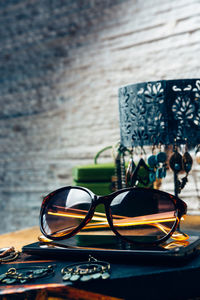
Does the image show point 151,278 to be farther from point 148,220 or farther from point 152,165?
point 152,165

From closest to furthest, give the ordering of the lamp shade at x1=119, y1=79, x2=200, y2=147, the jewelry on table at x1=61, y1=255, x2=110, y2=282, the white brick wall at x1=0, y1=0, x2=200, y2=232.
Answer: the jewelry on table at x1=61, y1=255, x2=110, y2=282 < the lamp shade at x1=119, y1=79, x2=200, y2=147 < the white brick wall at x1=0, y1=0, x2=200, y2=232

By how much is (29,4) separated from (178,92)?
118cm

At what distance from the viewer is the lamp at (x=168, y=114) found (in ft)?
2.23

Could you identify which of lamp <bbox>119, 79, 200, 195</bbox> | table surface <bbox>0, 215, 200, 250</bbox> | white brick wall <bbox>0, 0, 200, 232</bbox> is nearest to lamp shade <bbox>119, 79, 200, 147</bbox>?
lamp <bbox>119, 79, 200, 195</bbox>

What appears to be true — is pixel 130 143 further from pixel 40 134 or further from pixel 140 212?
pixel 40 134

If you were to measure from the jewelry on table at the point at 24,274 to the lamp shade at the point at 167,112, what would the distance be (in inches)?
12.5

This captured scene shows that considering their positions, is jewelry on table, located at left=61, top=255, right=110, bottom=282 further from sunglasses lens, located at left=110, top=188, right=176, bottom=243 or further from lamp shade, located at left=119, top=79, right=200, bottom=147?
lamp shade, located at left=119, top=79, right=200, bottom=147

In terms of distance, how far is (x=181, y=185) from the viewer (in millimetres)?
734

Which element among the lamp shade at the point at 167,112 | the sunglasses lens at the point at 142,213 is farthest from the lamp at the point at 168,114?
the sunglasses lens at the point at 142,213

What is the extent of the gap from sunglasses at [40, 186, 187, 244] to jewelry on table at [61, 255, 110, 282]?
0.08 meters

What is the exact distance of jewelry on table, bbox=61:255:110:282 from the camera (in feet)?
1.49

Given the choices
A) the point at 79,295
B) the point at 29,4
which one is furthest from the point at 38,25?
the point at 79,295

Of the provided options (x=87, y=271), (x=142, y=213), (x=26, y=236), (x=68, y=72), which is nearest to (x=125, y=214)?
(x=142, y=213)

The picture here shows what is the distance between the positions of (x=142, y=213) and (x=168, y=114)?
20 centimetres
